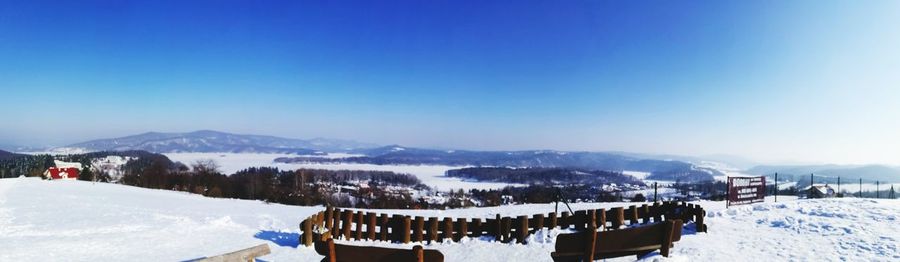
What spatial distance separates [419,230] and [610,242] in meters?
7.24

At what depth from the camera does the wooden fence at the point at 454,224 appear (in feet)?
40.7

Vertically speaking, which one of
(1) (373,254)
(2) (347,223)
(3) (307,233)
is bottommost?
(3) (307,233)

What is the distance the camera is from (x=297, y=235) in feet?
45.5

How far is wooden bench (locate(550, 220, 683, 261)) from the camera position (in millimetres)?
6090

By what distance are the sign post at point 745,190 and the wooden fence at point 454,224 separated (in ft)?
21.7

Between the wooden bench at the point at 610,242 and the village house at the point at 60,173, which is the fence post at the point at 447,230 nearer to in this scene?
the wooden bench at the point at 610,242

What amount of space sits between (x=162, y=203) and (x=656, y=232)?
23.3 m

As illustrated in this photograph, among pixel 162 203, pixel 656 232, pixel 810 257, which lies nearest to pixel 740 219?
pixel 810 257

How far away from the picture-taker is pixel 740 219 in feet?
47.0

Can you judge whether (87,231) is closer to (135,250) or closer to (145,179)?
(135,250)

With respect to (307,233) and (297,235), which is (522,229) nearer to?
(307,233)

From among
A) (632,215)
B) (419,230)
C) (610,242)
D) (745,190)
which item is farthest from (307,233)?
(745,190)

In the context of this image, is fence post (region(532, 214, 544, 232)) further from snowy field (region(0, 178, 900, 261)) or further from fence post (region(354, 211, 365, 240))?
fence post (region(354, 211, 365, 240))

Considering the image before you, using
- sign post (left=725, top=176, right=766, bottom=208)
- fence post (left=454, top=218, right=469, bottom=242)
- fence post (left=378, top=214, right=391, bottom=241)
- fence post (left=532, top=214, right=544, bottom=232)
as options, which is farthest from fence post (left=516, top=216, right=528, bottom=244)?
sign post (left=725, top=176, right=766, bottom=208)
